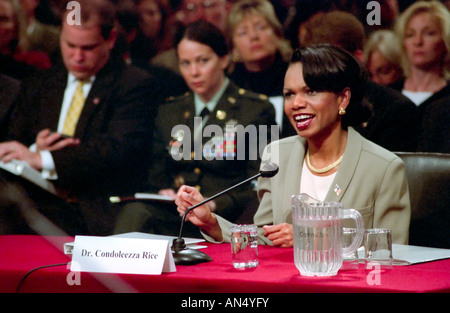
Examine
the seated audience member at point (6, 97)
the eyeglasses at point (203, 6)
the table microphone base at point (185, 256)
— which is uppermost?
the eyeglasses at point (203, 6)

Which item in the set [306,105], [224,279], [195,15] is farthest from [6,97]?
[224,279]

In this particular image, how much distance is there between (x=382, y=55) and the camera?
3.46m

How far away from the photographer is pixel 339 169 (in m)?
2.13

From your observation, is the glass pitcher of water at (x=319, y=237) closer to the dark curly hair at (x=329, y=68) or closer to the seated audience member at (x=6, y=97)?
the dark curly hair at (x=329, y=68)

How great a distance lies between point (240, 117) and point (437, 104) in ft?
3.23

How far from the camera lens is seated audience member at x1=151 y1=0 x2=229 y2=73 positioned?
12.5 ft

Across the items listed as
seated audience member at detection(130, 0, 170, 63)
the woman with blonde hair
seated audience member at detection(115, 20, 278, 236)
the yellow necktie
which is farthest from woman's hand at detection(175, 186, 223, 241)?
seated audience member at detection(130, 0, 170, 63)

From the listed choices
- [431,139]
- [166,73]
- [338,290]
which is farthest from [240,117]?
[338,290]

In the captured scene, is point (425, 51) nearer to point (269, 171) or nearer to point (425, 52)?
point (425, 52)

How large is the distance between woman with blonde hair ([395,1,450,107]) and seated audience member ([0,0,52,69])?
215cm

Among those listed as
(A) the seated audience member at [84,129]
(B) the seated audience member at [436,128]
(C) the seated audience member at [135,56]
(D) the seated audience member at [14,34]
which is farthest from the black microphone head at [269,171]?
(D) the seated audience member at [14,34]

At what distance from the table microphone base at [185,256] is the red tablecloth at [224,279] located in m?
0.02

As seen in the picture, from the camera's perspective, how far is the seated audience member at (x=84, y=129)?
140 inches
